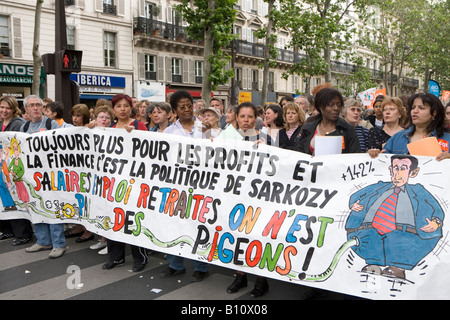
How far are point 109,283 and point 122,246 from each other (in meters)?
0.58

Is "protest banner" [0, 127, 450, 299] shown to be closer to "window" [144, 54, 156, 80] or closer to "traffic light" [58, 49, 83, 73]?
"traffic light" [58, 49, 83, 73]

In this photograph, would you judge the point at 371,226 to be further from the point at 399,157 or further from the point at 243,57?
the point at 243,57

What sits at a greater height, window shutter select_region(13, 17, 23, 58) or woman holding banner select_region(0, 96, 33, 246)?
window shutter select_region(13, 17, 23, 58)

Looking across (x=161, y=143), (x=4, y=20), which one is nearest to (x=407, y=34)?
(x=4, y=20)

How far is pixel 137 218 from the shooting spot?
4613mm

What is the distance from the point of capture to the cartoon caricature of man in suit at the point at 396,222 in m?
3.25

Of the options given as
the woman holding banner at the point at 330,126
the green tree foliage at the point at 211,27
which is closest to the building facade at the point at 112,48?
the green tree foliage at the point at 211,27

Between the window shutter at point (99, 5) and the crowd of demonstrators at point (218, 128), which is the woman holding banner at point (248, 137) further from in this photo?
Answer: the window shutter at point (99, 5)

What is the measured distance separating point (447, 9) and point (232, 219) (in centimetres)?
4751

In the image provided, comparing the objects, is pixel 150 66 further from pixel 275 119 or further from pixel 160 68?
pixel 275 119

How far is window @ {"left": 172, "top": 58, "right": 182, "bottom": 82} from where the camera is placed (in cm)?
2984

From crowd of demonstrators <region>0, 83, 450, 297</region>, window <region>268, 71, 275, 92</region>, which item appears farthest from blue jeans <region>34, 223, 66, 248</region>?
window <region>268, 71, 275, 92</region>

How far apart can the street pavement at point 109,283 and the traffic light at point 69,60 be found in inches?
162

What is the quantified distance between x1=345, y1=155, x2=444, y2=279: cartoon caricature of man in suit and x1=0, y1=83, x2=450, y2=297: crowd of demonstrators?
29 centimetres
